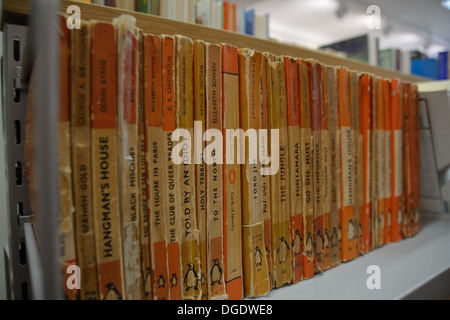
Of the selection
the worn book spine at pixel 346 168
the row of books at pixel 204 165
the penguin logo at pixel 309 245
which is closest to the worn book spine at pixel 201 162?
the row of books at pixel 204 165

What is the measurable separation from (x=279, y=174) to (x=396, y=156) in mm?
417

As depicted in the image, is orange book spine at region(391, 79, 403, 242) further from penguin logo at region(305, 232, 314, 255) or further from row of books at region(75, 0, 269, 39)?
row of books at region(75, 0, 269, 39)

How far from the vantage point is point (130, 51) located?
38 centimetres

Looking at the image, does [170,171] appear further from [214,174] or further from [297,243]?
[297,243]

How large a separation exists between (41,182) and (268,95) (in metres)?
0.39

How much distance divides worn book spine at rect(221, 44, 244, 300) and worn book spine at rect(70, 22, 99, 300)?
0.68 feet

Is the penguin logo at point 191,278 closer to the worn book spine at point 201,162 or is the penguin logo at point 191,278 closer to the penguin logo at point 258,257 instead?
the worn book spine at point 201,162

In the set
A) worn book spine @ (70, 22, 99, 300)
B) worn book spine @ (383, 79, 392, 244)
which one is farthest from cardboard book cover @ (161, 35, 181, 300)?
worn book spine @ (383, 79, 392, 244)

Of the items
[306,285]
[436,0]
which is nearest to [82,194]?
[306,285]

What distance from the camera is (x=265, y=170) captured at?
19.9 inches

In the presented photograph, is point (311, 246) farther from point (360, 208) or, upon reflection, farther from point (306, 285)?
point (360, 208)

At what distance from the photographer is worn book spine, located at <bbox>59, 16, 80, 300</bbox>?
333mm

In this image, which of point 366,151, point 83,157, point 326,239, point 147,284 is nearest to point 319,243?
point 326,239
